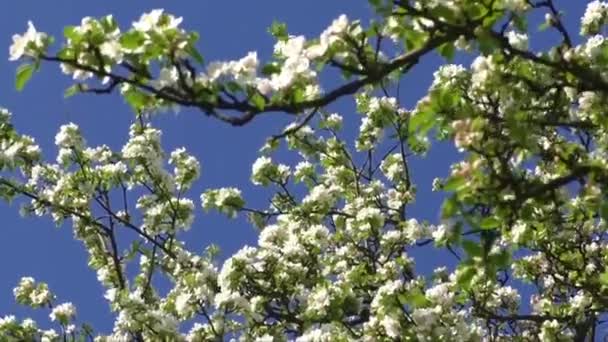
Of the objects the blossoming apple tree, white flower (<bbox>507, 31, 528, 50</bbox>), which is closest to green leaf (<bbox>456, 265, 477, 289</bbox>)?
the blossoming apple tree

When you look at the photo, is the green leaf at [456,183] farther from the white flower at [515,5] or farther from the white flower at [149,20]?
the white flower at [149,20]

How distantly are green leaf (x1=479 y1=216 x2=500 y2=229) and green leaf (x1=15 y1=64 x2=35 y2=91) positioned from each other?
2.02 m

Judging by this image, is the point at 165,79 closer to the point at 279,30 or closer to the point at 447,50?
the point at 447,50

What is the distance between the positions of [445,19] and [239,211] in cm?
552

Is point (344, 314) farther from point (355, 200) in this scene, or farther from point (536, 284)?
point (355, 200)

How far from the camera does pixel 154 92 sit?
4359mm

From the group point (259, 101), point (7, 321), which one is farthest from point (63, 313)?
point (259, 101)

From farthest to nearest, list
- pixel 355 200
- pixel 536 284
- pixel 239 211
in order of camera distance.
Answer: pixel 355 200 → pixel 239 211 → pixel 536 284

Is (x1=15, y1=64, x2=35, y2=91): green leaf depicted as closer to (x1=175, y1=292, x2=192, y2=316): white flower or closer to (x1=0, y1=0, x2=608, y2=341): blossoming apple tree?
(x1=0, y1=0, x2=608, y2=341): blossoming apple tree

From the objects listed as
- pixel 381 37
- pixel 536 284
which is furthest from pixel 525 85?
pixel 536 284

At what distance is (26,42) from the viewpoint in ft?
14.9

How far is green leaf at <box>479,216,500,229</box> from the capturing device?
14.8ft

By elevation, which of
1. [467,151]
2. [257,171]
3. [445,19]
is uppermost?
[257,171]

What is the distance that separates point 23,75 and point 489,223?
209cm
